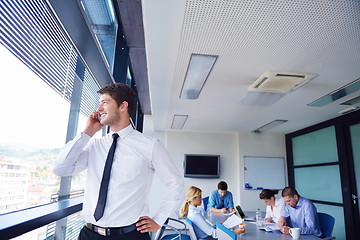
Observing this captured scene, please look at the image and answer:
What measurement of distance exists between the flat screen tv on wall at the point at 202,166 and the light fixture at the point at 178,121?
886 mm

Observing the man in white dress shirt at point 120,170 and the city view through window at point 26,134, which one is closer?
the city view through window at point 26,134

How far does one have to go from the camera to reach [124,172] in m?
1.42

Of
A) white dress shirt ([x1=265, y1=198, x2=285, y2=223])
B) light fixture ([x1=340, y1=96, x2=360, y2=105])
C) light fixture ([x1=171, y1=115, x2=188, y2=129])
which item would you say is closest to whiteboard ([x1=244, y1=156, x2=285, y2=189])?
light fixture ([x1=171, y1=115, x2=188, y2=129])

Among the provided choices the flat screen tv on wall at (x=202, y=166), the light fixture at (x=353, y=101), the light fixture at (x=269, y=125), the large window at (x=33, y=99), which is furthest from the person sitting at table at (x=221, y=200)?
the large window at (x=33, y=99)

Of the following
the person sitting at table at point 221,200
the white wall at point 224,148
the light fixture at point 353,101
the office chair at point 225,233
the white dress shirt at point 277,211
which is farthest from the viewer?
the white wall at point 224,148

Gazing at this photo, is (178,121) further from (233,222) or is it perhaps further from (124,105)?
(124,105)

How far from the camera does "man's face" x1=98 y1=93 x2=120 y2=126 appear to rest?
1.46 metres

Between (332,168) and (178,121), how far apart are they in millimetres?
3576

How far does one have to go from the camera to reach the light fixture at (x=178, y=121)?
5.65 meters

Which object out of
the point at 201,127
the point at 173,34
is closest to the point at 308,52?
the point at 173,34

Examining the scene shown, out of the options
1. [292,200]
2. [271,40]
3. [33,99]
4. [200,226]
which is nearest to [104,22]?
[33,99]

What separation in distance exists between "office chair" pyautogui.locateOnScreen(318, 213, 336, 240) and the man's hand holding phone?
11.2 feet

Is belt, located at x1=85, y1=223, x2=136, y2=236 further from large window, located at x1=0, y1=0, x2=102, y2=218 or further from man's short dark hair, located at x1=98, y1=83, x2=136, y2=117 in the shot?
man's short dark hair, located at x1=98, y1=83, x2=136, y2=117

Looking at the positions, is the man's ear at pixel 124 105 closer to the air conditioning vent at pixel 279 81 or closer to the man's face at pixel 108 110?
the man's face at pixel 108 110
